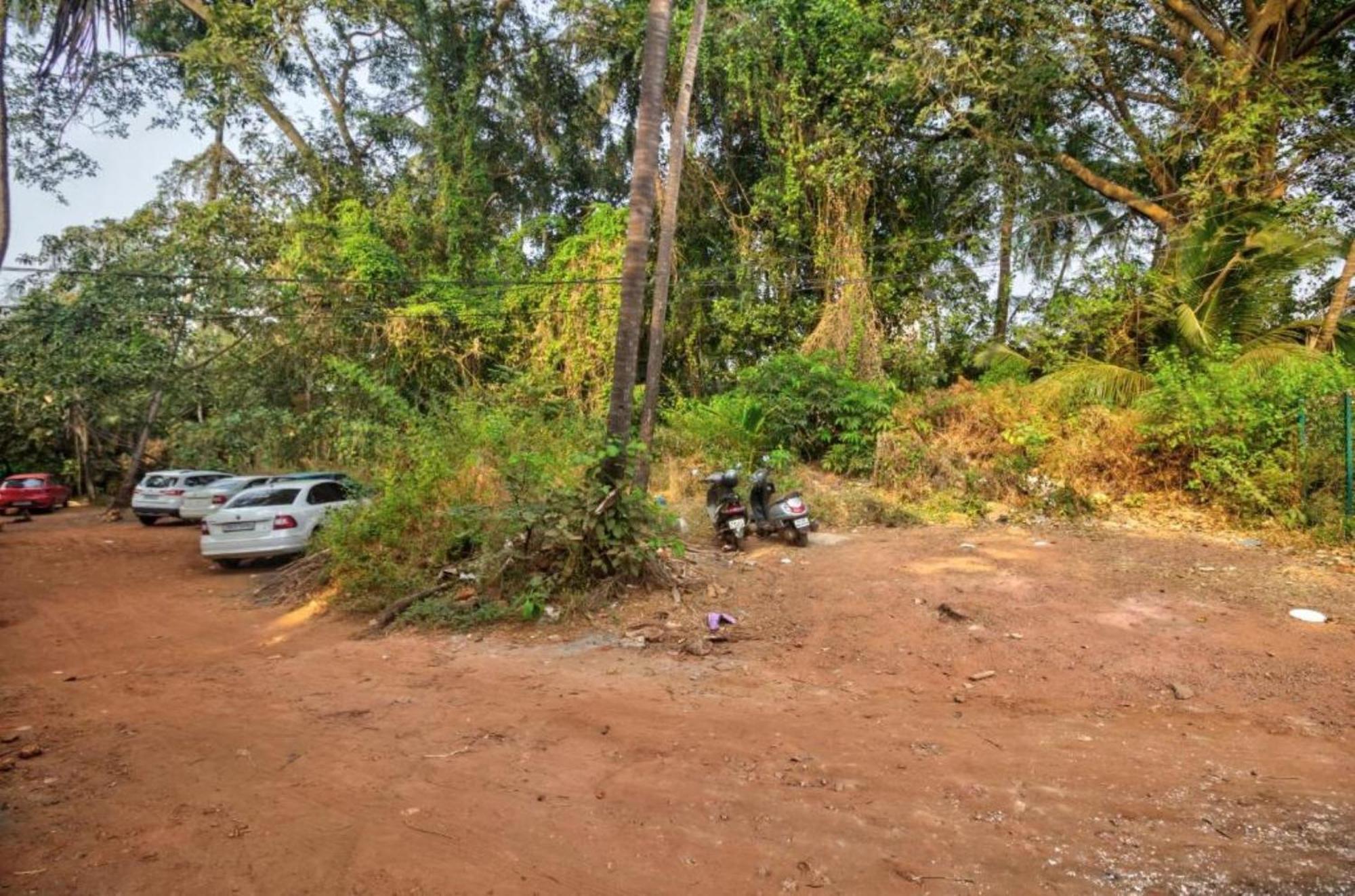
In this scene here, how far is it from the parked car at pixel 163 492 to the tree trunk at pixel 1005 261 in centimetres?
2111

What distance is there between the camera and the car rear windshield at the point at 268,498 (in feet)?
Answer: 38.1

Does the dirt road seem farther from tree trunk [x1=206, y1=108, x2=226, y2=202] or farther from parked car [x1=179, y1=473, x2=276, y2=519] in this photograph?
tree trunk [x1=206, y1=108, x2=226, y2=202]

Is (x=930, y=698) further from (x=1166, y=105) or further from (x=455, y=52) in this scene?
(x=455, y=52)

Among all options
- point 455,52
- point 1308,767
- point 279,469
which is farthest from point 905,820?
point 455,52

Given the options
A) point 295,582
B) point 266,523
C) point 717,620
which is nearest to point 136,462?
point 266,523

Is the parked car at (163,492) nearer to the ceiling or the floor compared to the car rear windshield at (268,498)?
nearer to the floor

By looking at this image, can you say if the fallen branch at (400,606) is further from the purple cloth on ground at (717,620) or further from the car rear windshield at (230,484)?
the car rear windshield at (230,484)

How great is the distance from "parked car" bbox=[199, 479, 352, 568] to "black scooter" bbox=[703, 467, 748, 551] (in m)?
6.43

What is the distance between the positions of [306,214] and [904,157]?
52.6 feet

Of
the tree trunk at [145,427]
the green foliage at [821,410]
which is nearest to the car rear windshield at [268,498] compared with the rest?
the tree trunk at [145,427]

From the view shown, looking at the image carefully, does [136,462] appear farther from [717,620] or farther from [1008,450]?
[1008,450]

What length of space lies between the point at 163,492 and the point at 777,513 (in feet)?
59.9

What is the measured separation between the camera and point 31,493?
2233 cm

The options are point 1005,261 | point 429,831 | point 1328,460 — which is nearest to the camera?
point 429,831
